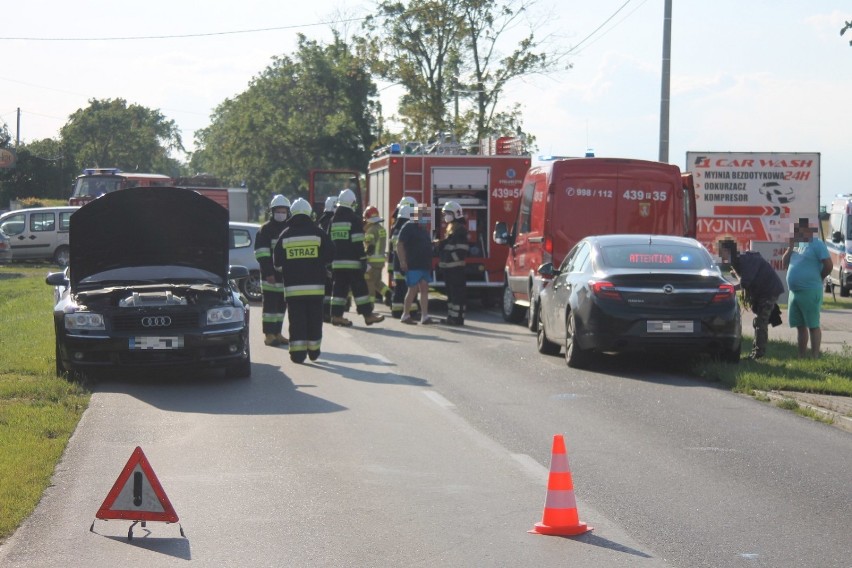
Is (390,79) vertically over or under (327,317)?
over

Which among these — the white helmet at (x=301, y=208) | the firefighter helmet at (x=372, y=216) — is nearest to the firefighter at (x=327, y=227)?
the firefighter helmet at (x=372, y=216)

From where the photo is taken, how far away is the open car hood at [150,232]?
14828mm

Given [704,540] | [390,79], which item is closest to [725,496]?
[704,540]

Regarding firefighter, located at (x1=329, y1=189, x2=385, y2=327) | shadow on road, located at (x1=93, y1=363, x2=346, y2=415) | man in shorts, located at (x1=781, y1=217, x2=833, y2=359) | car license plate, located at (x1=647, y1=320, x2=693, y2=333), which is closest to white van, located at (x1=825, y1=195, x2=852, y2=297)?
firefighter, located at (x1=329, y1=189, x2=385, y2=327)

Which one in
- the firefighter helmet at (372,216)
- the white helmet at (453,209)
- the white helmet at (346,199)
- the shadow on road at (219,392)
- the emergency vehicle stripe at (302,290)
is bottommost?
the shadow on road at (219,392)

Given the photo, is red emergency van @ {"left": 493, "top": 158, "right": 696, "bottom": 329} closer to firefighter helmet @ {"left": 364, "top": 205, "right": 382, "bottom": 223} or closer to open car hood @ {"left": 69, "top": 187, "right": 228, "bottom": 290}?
firefighter helmet @ {"left": 364, "top": 205, "right": 382, "bottom": 223}

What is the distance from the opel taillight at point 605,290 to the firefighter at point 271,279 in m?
4.50

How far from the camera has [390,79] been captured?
46.2 metres

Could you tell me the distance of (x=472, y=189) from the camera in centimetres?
2523

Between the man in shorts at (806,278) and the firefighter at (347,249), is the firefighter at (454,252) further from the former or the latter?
the man in shorts at (806,278)

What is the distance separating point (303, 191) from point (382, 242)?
205 feet

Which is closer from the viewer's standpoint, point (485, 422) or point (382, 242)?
point (485, 422)

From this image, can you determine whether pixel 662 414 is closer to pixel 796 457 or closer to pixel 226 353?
pixel 796 457

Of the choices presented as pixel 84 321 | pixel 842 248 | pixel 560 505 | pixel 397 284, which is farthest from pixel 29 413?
pixel 842 248
